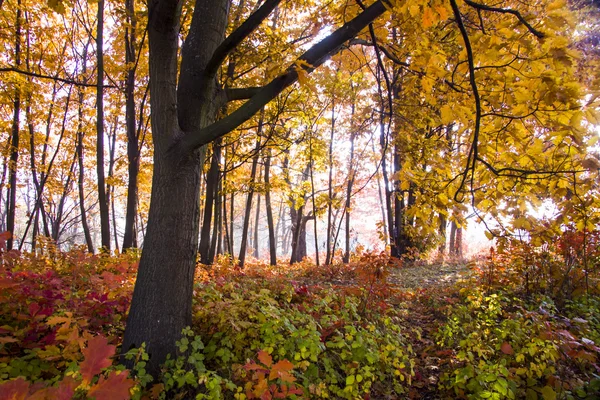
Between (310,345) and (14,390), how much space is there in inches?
80.2

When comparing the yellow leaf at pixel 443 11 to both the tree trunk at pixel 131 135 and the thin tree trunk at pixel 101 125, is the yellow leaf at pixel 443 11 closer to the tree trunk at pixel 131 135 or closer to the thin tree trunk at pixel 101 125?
the tree trunk at pixel 131 135

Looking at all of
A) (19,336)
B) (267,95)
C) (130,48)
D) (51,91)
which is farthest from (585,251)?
(51,91)

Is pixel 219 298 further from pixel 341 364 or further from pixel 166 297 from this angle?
pixel 341 364

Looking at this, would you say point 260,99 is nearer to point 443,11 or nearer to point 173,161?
point 173,161

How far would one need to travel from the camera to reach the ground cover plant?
2.23 metres

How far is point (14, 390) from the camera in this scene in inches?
43.6

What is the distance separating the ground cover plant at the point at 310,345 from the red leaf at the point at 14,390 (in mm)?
97

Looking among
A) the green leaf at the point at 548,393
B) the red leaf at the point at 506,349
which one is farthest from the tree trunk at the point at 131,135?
the green leaf at the point at 548,393

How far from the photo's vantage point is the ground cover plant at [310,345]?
7.32ft

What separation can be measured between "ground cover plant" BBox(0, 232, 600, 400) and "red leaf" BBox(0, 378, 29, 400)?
0.10 m

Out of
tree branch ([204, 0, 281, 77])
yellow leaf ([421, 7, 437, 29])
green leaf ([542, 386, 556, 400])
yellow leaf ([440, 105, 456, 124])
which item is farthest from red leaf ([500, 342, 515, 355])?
tree branch ([204, 0, 281, 77])

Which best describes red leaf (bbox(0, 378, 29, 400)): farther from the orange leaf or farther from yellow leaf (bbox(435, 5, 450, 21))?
yellow leaf (bbox(435, 5, 450, 21))

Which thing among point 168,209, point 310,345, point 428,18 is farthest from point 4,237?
point 428,18

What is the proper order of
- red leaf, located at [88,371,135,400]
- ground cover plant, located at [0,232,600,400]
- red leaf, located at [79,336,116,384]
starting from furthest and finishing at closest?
ground cover plant, located at [0,232,600,400], red leaf, located at [79,336,116,384], red leaf, located at [88,371,135,400]
